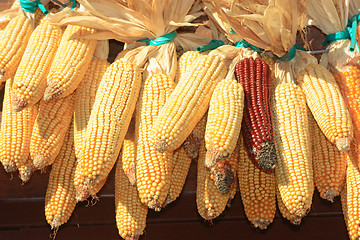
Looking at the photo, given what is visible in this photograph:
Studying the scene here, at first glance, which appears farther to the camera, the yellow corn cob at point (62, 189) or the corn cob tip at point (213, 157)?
the yellow corn cob at point (62, 189)

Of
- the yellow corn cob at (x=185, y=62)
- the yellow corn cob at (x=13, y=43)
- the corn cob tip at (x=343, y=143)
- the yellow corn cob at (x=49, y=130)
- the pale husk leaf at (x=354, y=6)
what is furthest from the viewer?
the pale husk leaf at (x=354, y=6)

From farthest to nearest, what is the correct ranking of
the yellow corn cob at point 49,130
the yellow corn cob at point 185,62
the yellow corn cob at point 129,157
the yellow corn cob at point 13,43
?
the yellow corn cob at point 185,62 → the yellow corn cob at point 13,43 → the yellow corn cob at point 49,130 → the yellow corn cob at point 129,157

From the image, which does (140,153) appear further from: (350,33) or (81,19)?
(350,33)

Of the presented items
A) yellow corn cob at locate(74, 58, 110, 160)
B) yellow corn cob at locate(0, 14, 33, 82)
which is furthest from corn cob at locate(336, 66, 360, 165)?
yellow corn cob at locate(0, 14, 33, 82)

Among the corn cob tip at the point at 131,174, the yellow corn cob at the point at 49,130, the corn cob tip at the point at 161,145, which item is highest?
the corn cob tip at the point at 161,145

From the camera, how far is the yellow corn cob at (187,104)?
83.3 inches

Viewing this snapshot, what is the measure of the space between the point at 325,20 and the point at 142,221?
173cm

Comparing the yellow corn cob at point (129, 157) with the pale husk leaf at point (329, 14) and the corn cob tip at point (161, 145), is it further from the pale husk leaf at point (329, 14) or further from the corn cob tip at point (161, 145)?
the pale husk leaf at point (329, 14)

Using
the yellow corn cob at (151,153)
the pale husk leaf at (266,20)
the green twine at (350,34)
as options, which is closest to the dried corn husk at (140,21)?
the yellow corn cob at (151,153)

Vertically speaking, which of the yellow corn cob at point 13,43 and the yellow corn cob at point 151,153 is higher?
the yellow corn cob at point 13,43

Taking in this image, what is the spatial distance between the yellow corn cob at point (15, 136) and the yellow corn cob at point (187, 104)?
82 cm

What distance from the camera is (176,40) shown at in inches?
111

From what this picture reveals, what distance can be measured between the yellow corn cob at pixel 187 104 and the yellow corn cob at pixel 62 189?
28.6 inches

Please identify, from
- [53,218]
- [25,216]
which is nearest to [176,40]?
[53,218]
